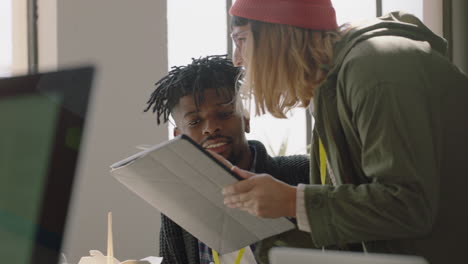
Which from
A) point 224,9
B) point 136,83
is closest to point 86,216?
point 136,83

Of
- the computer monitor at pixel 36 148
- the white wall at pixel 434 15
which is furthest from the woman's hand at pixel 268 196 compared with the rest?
the white wall at pixel 434 15

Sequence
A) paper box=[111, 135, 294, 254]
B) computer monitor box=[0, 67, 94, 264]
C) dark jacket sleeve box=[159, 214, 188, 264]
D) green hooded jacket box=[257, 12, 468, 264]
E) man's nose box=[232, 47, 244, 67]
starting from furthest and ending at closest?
dark jacket sleeve box=[159, 214, 188, 264] → man's nose box=[232, 47, 244, 67] → paper box=[111, 135, 294, 254] → green hooded jacket box=[257, 12, 468, 264] → computer monitor box=[0, 67, 94, 264]

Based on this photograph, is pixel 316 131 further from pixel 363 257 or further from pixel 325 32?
pixel 363 257

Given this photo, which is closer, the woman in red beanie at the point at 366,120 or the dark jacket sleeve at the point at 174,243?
the woman in red beanie at the point at 366,120

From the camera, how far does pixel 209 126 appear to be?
2115 mm

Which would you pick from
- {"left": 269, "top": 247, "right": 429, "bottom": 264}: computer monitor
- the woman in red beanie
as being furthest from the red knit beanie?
{"left": 269, "top": 247, "right": 429, "bottom": 264}: computer monitor

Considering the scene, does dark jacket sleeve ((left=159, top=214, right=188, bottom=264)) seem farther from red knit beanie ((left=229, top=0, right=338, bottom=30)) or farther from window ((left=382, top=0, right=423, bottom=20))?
window ((left=382, top=0, right=423, bottom=20))

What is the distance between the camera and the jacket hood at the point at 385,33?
4.12ft

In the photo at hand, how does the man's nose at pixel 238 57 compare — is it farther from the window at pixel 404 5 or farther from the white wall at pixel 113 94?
the window at pixel 404 5

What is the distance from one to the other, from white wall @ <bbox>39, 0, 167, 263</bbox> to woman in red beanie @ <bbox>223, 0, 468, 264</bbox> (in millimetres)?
1813

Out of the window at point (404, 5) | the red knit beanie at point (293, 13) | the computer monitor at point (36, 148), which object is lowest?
the computer monitor at point (36, 148)

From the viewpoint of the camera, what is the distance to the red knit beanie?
1344mm

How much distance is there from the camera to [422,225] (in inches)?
45.6

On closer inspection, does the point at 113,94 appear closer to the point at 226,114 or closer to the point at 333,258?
the point at 226,114
